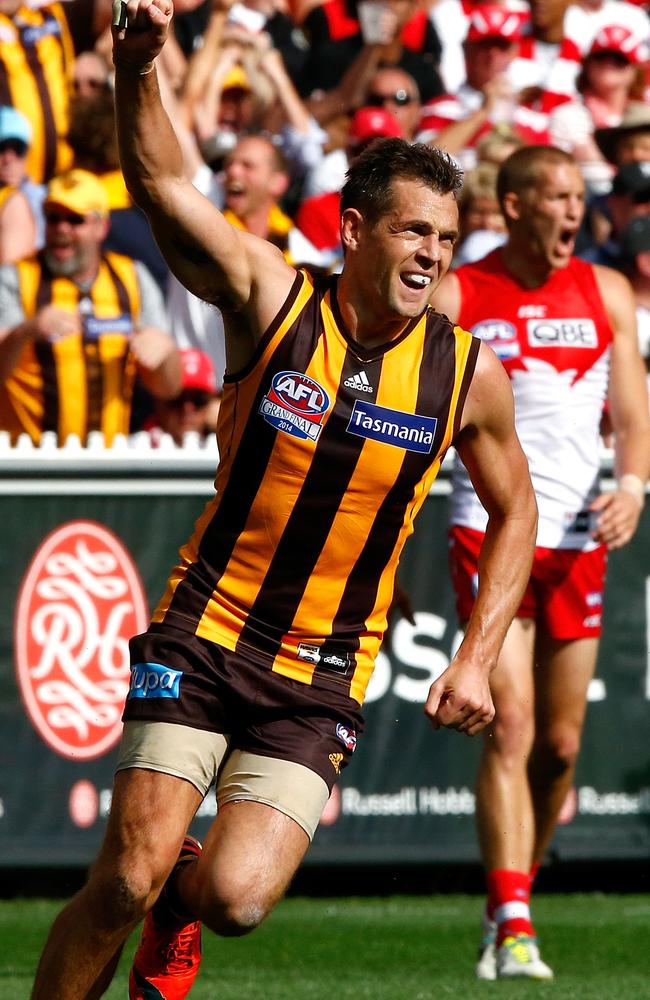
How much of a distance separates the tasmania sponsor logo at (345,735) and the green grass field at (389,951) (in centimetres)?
141

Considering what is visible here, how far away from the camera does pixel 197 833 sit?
809 cm

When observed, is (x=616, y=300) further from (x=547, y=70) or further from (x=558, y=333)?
(x=547, y=70)

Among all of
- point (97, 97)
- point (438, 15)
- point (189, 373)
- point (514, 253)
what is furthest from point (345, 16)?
point (514, 253)

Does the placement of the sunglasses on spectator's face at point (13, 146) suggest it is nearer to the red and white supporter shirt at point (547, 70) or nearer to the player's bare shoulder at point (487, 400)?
the red and white supporter shirt at point (547, 70)

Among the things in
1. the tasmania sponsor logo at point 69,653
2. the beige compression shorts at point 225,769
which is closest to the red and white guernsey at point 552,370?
the tasmania sponsor logo at point 69,653

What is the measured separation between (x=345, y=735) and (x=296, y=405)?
928mm

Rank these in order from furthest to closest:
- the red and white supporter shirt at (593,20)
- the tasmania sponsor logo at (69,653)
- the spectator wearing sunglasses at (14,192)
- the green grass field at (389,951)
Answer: the red and white supporter shirt at (593,20)
the spectator wearing sunglasses at (14,192)
the tasmania sponsor logo at (69,653)
the green grass field at (389,951)

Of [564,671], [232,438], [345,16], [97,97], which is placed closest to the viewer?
[232,438]

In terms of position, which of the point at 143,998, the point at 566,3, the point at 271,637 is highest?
the point at 566,3

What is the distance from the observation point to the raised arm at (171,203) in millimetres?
4074

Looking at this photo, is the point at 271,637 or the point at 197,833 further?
the point at 197,833

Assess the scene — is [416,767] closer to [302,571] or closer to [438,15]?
[302,571]

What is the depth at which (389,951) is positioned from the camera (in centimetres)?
699

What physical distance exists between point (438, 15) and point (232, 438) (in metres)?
8.82
